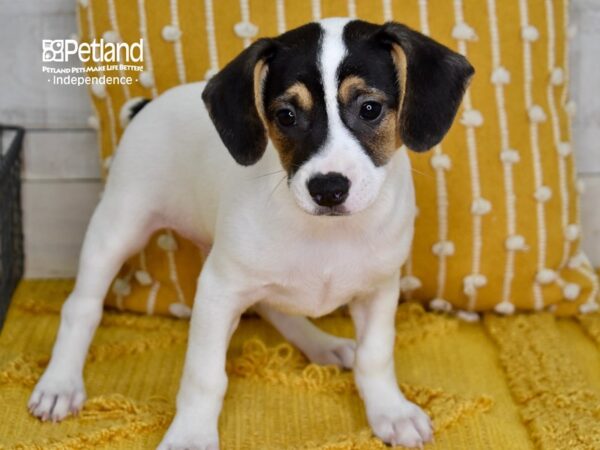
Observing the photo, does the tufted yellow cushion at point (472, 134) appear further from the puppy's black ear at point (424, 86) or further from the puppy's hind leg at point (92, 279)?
the puppy's black ear at point (424, 86)

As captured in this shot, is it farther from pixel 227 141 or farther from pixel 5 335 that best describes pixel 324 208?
pixel 5 335

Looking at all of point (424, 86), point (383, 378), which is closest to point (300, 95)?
point (424, 86)

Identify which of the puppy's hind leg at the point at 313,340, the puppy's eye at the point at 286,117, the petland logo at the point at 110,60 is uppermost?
the petland logo at the point at 110,60

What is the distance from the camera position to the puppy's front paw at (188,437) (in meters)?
2.16

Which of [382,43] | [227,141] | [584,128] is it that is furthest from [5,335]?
[584,128]

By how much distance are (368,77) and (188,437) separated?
0.86 m

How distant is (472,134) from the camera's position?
108 inches

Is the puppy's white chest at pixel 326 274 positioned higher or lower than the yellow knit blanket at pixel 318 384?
higher

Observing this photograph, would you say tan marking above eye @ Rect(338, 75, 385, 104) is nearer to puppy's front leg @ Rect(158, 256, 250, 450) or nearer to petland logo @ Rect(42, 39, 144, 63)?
puppy's front leg @ Rect(158, 256, 250, 450)

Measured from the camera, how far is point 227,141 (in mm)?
1954

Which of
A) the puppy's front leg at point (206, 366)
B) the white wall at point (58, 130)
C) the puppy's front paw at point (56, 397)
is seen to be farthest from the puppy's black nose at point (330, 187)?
the white wall at point (58, 130)

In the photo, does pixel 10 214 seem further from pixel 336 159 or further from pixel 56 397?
pixel 336 159

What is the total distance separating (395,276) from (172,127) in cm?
66

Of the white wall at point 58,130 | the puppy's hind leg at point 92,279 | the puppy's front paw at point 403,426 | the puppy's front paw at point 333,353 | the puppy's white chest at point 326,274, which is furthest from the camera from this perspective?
the white wall at point 58,130
